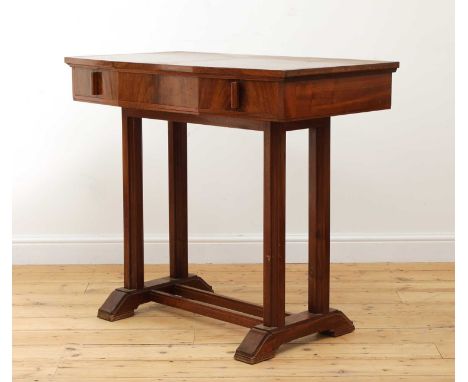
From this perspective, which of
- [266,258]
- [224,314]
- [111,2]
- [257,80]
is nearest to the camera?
[257,80]

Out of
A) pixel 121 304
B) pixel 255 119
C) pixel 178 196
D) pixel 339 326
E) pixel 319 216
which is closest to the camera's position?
pixel 255 119

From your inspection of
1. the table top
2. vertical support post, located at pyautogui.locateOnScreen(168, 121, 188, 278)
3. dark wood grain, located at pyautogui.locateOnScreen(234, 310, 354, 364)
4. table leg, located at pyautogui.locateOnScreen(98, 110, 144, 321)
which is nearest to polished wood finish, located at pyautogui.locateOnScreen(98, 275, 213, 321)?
table leg, located at pyautogui.locateOnScreen(98, 110, 144, 321)

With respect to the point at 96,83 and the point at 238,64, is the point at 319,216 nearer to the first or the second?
the point at 238,64

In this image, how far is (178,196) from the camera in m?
3.59

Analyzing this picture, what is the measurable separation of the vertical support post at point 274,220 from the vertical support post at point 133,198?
2.32 ft

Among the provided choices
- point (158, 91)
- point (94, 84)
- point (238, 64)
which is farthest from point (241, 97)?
point (94, 84)

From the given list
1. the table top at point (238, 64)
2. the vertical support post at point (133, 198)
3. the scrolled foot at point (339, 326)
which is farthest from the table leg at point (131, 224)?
the scrolled foot at point (339, 326)

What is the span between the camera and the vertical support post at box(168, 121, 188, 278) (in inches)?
139

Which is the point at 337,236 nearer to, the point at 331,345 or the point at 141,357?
the point at 331,345

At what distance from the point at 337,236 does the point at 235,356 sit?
154 centimetres

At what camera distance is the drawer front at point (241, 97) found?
2582 millimetres

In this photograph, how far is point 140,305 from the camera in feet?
11.8

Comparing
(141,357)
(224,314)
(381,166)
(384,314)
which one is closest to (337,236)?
(381,166)

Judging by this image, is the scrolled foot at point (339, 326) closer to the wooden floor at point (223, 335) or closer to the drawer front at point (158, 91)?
the wooden floor at point (223, 335)
